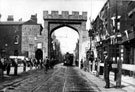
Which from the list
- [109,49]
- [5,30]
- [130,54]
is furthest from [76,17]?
[130,54]

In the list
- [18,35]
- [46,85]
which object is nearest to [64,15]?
[18,35]

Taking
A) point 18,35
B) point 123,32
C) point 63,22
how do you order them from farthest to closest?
point 18,35 < point 63,22 < point 123,32

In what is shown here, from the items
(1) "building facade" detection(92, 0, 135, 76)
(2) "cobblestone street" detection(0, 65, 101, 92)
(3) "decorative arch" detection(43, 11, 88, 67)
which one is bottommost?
(2) "cobblestone street" detection(0, 65, 101, 92)

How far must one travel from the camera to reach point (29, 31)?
6438 cm

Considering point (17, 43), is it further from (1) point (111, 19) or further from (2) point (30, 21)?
(1) point (111, 19)

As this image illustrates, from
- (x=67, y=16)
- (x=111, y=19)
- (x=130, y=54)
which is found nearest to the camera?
(x=130, y=54)

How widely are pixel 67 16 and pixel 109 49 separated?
24.3m

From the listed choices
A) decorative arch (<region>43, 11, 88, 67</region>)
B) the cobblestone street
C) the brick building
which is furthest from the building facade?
the brick building

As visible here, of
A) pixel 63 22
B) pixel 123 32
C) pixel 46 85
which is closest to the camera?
pixel 46 85

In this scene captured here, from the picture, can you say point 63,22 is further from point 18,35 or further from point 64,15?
point 18,35

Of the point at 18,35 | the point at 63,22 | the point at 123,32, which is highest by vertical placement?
the point at 63,22

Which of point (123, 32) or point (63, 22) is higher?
point (63, 22)

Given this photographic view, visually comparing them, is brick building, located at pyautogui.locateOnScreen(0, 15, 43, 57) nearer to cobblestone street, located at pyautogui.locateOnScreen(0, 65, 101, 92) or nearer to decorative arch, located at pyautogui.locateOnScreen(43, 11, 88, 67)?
decorative arch, located at pyautogui.locateOnScreen(43, 11, 88, 67)

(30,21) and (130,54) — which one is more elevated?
(30,21)
